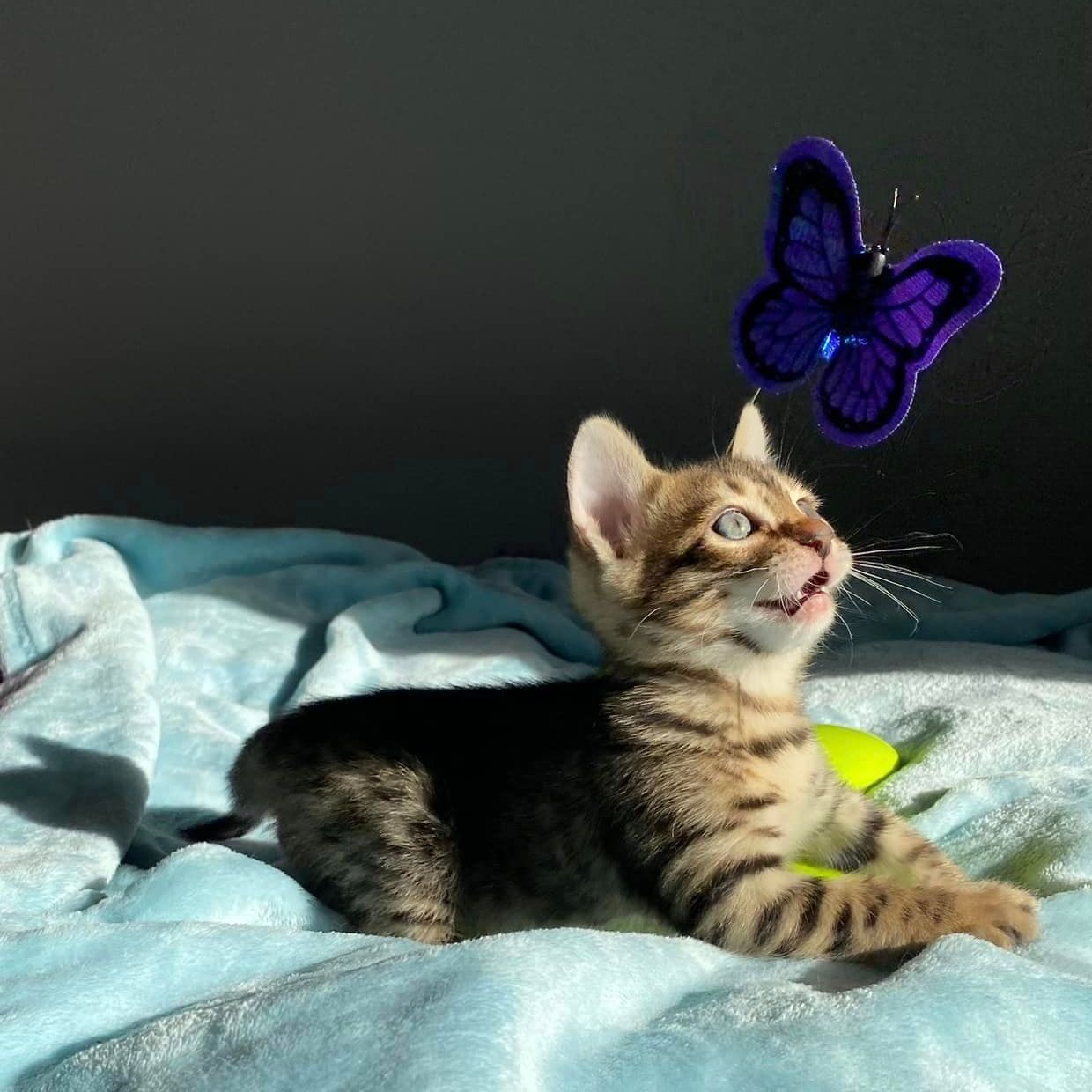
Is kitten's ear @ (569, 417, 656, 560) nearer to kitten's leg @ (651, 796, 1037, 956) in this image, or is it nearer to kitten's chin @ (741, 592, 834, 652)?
kitten's chin @ (741, 592, 834, 652)

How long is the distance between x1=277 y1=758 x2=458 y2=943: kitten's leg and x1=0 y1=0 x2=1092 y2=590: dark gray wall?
120 centimetres

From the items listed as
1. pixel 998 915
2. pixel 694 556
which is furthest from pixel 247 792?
pixel 998 915

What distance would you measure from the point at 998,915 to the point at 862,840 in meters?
0.22

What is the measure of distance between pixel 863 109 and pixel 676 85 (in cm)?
38

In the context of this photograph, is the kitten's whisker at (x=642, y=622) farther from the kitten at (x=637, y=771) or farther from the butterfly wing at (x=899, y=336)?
the butterfly wing at (x=899, y=336)

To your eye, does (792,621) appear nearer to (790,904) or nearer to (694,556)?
(694,556)

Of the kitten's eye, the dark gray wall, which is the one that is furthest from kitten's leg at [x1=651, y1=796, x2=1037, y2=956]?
the dark gray wall

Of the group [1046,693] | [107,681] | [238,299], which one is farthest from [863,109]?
[107,681]

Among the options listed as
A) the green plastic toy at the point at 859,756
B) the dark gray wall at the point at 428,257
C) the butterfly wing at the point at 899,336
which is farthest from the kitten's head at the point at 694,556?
the dark gray wall at the point at 428,257

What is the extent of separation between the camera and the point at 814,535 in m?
1.08

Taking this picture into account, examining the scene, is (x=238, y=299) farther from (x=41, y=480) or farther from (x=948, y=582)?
(x=948, y=582)

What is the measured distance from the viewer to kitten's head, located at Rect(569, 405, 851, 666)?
1.05 metres

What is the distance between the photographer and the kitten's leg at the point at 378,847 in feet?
3.59

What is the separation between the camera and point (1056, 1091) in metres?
0.67
